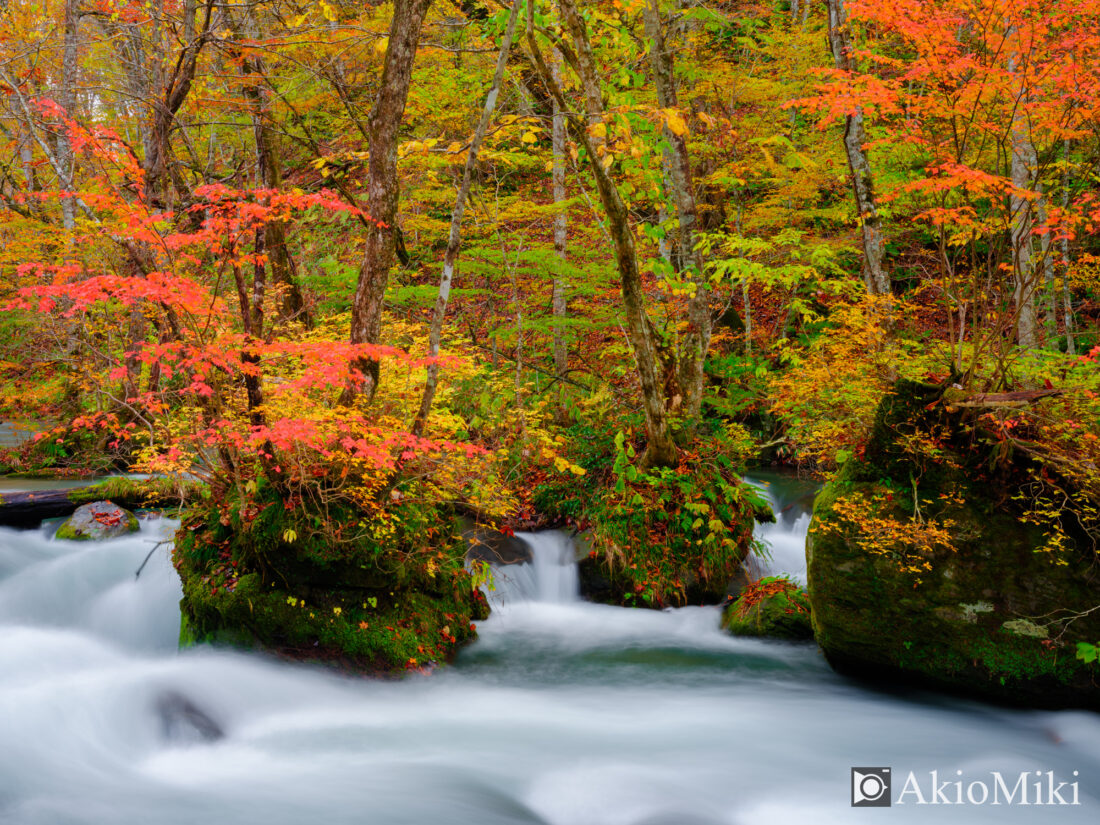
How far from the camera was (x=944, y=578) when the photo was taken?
5.27m

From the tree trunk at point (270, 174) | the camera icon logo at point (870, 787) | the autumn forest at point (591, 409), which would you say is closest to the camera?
the camera icon logo at point (870, 787)

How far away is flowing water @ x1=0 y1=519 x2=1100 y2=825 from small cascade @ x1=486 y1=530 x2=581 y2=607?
690 millimetres

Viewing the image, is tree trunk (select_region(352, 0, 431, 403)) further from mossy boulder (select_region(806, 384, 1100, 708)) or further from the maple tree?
mossy boulder (select_region(806, 384, 1100, 708))

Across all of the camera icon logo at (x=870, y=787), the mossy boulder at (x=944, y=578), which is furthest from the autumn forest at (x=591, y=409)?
the camera icon logo at (x=870, y=787)

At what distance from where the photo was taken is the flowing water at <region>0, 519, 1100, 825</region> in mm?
4234

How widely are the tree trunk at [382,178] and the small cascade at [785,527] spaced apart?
5.01m

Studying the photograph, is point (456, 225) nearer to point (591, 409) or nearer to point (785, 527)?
point (591, 409)

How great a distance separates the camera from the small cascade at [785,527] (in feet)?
27.1

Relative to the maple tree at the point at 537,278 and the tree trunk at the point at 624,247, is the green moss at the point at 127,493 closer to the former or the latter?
the maple tree at the point at 537,278

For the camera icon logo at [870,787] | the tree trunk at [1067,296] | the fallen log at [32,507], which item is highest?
the tree trunk at [1067,296]

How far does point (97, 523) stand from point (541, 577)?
526 cm

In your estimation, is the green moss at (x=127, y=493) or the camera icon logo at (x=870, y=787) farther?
the green moss at (x=127, y=493)

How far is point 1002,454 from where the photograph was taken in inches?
207

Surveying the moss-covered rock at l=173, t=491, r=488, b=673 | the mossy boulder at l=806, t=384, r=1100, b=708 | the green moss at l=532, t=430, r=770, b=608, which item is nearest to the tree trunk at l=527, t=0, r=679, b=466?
the green moss at l=532, t=430, r=770, b=608
